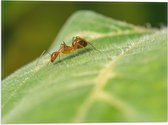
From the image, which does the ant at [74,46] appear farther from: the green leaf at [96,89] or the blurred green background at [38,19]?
the blurred green background at [38,19]

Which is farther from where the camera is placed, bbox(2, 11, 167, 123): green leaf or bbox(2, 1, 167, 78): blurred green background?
bbox(2, 1, 167, 78): blurred green background

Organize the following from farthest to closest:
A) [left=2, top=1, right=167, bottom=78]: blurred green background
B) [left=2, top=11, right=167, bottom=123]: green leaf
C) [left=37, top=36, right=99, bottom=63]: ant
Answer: [left=2, top=1, right=167, bottom=78]: blurred green background, [left=37, top=36, right=99, bottom=63]: ant, [left=2, top=11, right=167, bottom=123]: green leaf

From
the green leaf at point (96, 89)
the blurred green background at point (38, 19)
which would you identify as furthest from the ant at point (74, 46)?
the blurred green background at point (38, 19)

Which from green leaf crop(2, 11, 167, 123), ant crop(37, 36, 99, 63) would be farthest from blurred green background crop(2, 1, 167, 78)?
green leaf crop(2, 11, 167, 123)

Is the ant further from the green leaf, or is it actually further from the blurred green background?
the blurred green background

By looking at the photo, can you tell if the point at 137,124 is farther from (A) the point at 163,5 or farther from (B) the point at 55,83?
(A) the point at 163,5

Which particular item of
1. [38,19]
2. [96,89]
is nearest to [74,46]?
[96,89]
